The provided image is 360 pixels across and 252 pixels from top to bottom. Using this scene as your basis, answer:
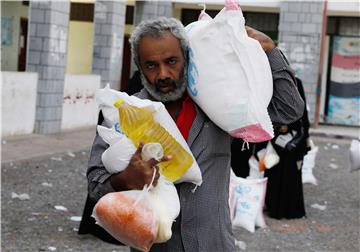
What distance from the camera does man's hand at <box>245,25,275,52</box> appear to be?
2.80 meters

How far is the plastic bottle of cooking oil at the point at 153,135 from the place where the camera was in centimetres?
241

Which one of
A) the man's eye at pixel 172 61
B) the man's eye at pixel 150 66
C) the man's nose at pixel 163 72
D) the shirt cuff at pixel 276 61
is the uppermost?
the shirt cuff at pixel 276 61

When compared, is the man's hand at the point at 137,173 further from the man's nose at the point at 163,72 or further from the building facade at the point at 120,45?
the building facade at the point at 120,45

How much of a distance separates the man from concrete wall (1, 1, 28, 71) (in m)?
16.4

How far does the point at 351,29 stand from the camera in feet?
60.7

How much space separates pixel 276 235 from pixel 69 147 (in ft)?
19.0

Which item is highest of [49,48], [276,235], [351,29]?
[351,29]

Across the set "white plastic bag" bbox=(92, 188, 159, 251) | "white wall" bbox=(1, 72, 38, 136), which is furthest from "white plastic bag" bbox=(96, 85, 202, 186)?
"white wall" bbox=(1, 72, 38, 136)

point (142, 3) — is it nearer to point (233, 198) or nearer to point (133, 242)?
point (233, 198)

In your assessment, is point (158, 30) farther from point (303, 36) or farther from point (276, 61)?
point (303, 36)

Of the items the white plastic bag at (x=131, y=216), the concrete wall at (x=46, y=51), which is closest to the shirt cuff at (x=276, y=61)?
the white plastic bag at (x=131, y=216)

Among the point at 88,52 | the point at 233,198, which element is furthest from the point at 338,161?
the point at 88,52

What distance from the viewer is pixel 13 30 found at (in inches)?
736

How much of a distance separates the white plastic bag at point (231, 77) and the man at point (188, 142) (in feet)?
0.22
